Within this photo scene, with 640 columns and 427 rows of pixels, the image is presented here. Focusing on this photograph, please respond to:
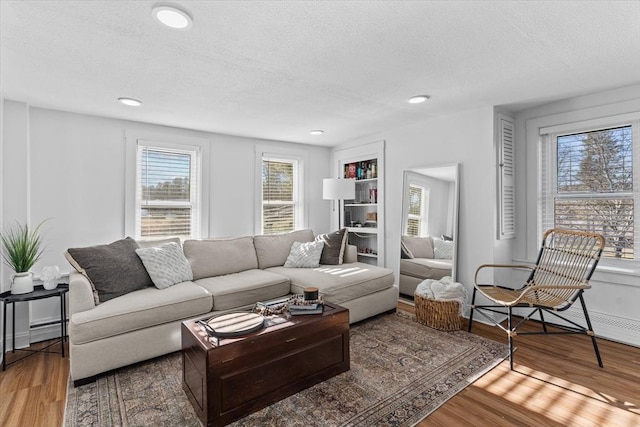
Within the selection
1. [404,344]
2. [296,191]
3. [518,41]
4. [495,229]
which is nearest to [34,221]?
[296,191]

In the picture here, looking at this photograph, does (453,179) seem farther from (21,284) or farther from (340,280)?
(21,284)

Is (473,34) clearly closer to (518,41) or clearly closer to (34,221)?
(518,41)

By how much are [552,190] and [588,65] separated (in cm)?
139

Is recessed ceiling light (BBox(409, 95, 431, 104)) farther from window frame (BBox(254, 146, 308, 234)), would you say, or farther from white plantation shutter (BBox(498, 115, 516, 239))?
window frame (BBox(254, 146, 308, 234))

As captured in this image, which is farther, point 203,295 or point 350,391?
point 203,295

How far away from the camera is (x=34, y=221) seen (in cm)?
318

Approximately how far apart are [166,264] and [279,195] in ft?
7.07

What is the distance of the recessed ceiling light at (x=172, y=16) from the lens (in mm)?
1617

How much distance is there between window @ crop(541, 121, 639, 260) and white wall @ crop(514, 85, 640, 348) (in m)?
0.13

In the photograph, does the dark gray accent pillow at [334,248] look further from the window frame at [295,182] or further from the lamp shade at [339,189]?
the window frame at [295,182]

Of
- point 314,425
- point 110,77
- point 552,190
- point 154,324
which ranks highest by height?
point 110,77

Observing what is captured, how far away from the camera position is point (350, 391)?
2.18m

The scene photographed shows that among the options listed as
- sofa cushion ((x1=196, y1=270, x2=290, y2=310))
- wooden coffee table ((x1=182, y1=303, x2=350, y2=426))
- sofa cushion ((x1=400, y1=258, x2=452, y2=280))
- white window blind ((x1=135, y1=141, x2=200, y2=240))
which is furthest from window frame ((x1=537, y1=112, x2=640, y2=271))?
white window blind ((x1=135, y1=141, x2=200, y2=240))

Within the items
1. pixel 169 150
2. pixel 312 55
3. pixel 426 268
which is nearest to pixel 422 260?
pixel 426 268
